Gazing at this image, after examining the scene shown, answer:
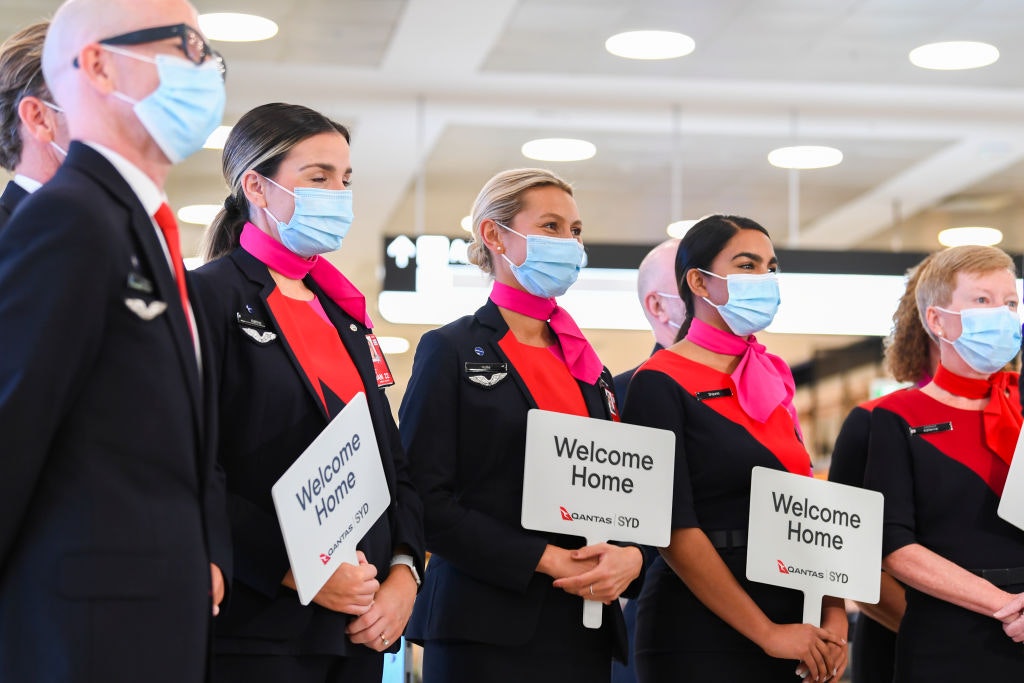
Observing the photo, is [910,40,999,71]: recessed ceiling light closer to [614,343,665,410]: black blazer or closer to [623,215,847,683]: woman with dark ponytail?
[614,343,665,410]: black blazer

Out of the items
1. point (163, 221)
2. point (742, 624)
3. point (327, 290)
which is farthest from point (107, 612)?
point (742, 624)

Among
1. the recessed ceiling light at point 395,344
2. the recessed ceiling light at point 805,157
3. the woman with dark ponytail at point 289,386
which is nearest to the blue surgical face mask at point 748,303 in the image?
the woman with dark ponytail at point 289,386

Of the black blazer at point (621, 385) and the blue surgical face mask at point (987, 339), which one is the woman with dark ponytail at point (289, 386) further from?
the blue surgical face mask at point (987, 339)

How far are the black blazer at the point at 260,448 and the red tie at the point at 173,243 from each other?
0.24 metres

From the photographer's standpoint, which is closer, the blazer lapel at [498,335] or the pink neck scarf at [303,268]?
the pink neck scarf at [303,268]

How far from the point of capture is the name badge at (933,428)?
321 centimetres

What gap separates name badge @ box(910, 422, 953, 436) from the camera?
3207 mm

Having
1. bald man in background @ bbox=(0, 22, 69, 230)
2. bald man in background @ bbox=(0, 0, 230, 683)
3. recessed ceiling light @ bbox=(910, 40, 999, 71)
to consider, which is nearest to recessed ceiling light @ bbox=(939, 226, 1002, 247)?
recessed ceiling light @ bbox=(910, 40, 999, 71)

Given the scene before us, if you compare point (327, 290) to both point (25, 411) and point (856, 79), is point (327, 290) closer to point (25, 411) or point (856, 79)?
point (25, 411)

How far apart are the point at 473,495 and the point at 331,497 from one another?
553mm

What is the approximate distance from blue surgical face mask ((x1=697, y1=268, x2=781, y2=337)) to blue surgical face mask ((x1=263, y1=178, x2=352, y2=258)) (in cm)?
109

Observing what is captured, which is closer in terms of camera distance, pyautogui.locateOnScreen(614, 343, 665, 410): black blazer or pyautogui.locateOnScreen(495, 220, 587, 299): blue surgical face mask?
pyautogui.locateOnScreen(495, 220, 587, 299): blue surgical face mask

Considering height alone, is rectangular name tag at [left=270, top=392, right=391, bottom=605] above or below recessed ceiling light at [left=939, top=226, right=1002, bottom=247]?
below

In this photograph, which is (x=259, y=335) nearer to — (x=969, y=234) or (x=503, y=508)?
(x=503, y=508)
